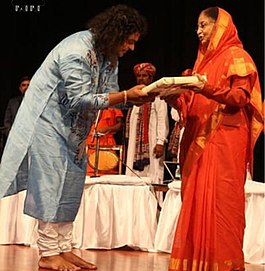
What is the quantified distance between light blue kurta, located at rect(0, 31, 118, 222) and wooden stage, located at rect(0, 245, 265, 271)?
45 cm

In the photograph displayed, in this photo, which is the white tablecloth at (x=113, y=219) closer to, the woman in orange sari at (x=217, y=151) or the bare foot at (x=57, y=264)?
the bare foot at (x=57, y=264)

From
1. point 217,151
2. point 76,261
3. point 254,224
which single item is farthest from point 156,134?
point 217,151

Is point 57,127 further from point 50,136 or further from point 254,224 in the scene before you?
point 254,224

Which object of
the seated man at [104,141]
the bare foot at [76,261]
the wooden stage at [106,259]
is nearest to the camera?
the bare foot at [76,261]

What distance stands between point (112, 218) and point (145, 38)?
3.25m

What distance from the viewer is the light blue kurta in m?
4.16

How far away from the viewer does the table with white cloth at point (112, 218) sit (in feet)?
19.4

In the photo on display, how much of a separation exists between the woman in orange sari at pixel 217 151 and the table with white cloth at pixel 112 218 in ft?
6.29

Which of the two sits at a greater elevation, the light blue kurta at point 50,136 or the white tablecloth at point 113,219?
the light blue kurta at point 50,136

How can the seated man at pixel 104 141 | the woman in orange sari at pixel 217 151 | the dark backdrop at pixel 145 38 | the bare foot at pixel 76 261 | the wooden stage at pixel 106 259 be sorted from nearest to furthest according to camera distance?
the woman in orange sari at pixel 217 151 < the bare foot at pixel 76 261 < the wooden stage at pixel 106 259 < the seated man at pixel 104 141 < the dark backdrop at pixel 145 38

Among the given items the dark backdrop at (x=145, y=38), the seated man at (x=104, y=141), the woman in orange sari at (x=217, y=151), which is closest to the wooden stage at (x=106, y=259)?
the woman in orange sari at (x=217, y=151)

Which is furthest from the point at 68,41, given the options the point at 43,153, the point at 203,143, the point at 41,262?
the point at 41,262

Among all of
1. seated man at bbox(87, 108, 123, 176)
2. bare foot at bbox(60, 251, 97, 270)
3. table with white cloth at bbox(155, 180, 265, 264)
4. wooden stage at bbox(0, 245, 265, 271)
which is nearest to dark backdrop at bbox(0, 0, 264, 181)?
seated man at bbox(87, 108, 123, 176)

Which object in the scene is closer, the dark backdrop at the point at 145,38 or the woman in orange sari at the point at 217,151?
the woman in orange sari at the point at 217,151
